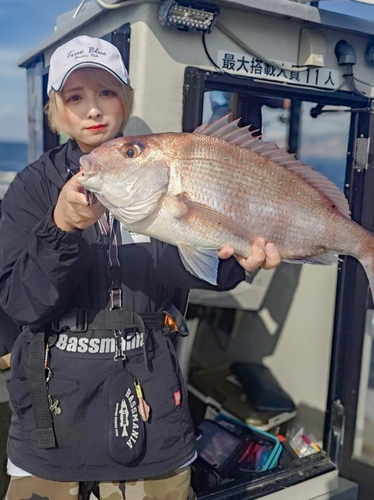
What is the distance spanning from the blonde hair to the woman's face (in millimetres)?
10

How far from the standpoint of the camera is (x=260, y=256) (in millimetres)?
1589

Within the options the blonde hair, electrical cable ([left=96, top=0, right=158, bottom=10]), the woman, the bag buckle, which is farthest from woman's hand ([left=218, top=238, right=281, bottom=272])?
electrical cable ([left=96, top=0, right=158, bottom=10])

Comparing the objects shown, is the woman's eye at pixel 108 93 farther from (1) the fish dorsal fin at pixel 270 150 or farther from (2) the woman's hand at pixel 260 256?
(2) the woman's hand at pixel 260 256

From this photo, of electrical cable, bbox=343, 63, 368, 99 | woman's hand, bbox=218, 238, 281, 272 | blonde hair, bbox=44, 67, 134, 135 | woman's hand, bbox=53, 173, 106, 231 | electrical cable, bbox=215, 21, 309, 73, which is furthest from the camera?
electrical cable, bbox=343, 63, 368, 99

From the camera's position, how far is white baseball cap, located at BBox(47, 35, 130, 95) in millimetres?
1672

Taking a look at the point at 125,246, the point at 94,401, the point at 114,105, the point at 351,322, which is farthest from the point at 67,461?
the point at 351,322

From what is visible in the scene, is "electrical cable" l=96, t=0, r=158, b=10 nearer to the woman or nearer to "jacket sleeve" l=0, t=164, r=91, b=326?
the woman

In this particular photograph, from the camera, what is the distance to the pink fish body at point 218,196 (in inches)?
57.3

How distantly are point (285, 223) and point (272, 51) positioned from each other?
3.81ft

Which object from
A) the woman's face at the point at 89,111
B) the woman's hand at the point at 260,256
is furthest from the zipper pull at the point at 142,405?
the woman's face at the point at 89,111

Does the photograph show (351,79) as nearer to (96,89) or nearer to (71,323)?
(96,89)

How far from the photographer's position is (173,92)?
2213 millimetres

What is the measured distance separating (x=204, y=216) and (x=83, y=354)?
23.8 inches

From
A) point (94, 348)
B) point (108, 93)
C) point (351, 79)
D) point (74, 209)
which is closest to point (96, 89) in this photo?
point (108, 93)
